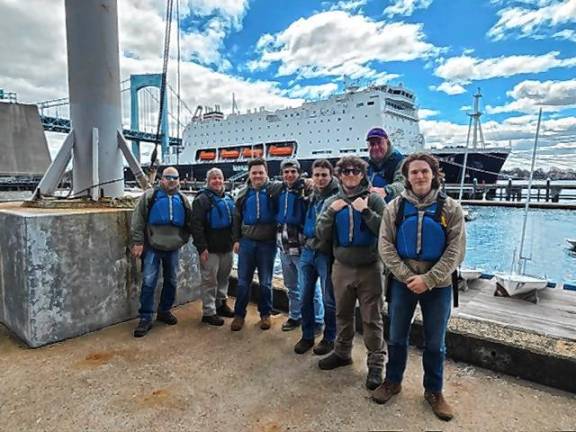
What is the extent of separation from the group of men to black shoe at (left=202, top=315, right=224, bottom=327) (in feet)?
0.05

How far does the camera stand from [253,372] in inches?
89.3

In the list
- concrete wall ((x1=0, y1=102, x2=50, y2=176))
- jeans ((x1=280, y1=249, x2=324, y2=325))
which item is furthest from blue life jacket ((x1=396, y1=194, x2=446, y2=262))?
concrete wall ((x1=0, y1=102, x2=50, y2=176))

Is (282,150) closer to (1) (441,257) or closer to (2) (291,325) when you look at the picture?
(2) (291,325)

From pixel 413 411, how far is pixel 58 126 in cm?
4610

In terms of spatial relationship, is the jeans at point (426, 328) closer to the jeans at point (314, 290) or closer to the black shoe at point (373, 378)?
the black shoe at point (373, 378)

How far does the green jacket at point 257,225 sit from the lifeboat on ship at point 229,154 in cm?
3697

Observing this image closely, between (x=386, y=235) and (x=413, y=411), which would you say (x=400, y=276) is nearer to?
(x=386, y=235)

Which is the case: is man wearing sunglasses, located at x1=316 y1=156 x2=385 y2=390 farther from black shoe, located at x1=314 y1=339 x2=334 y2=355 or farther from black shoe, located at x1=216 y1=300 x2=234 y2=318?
black shoe, located at x1=216 y1=300 x2=234 y2=318

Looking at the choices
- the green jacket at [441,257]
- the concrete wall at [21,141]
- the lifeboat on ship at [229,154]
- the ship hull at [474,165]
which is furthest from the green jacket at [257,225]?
the lifeboat on ship at [229,154]

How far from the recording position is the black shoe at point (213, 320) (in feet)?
9.86

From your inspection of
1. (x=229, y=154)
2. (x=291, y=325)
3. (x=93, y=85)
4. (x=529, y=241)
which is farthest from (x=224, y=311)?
(x=229, y=154)

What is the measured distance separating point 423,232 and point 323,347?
3.84 ft

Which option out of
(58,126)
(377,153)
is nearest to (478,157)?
(377,153)

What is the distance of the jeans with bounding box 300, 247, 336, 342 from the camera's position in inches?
100
